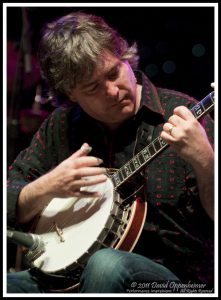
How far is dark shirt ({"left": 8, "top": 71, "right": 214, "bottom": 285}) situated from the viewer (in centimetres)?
171

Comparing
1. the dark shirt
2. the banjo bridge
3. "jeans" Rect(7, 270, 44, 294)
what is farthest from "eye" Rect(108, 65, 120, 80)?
"jeans" Rect(7, 270, 44, 294)

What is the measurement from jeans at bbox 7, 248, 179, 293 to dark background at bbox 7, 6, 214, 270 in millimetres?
953

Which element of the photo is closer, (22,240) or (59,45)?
(22,240)

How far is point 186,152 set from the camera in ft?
4.74

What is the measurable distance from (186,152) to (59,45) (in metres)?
0.74

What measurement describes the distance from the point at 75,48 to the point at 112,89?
0.77ft

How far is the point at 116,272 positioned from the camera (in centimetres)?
139

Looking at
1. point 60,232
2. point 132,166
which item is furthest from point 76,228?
point 132,166

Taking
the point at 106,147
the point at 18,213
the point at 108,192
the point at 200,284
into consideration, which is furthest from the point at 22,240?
the point at 200,284

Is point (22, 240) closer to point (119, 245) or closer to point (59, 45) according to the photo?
point (119, 245)

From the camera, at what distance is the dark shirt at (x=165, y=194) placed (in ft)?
5.59

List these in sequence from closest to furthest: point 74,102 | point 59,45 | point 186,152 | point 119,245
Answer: point 186,152
point 119,245
point 59,45
point 74,102

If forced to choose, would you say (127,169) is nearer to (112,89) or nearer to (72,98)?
(112,89)

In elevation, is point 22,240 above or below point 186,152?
below
